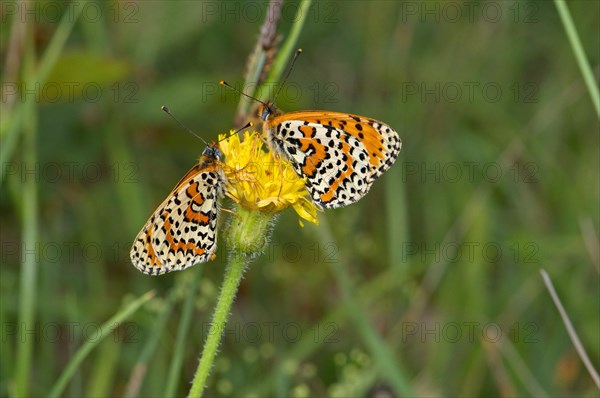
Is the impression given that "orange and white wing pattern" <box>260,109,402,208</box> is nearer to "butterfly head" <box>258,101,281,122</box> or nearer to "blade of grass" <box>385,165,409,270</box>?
"butterfly head" <box>258,101,281,122</box>

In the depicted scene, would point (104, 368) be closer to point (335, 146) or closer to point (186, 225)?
point (186, 225)

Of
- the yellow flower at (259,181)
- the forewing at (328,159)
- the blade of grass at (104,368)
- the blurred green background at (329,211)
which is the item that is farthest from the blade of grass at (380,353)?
the blade of grass at (104,368)

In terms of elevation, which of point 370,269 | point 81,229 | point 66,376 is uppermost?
point 66,376

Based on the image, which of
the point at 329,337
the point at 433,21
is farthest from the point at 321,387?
the point at 433,21

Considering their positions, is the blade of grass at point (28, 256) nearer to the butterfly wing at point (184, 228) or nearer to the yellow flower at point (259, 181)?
the butterfly wing at point (184, 228)

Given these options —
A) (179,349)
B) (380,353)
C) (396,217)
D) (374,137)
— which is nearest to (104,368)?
(179,349)

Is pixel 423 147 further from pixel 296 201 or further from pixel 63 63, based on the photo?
pixel 296 201
